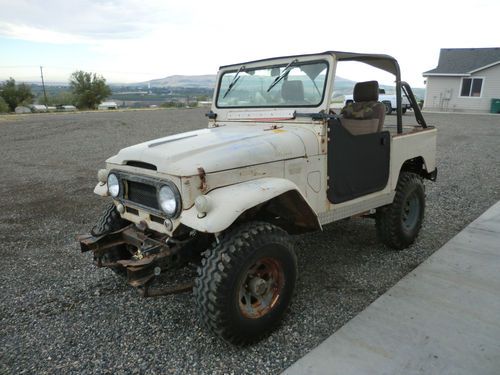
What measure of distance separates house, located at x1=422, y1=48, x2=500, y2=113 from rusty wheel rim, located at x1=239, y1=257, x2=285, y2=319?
90.0ft

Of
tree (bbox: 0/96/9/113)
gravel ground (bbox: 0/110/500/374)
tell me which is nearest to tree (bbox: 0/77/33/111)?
tree (bbox: 0/96/9/113)

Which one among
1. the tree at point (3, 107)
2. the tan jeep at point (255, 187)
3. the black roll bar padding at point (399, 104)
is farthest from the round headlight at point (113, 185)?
the tree at point (3, 107)

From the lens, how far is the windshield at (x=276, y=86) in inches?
133

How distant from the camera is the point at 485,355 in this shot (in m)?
2.55

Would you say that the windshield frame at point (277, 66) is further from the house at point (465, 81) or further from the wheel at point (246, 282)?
the house at point (465, 81)

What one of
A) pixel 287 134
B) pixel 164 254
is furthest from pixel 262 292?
pixel 287 134

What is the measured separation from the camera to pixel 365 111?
159 inches

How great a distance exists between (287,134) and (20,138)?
12692 mm

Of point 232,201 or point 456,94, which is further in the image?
point 456,94

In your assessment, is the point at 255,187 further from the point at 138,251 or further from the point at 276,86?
the point at 276,86

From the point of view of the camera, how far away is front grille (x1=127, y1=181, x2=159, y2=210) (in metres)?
2.85

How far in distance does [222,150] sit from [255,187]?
1.20 ft

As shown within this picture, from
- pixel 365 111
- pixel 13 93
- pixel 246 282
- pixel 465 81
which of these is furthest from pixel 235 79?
pixel 13 93

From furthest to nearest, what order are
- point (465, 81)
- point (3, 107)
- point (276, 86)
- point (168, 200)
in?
point (3, 107) < point (465, 81) < point (276, 86) < point (168, 200)
